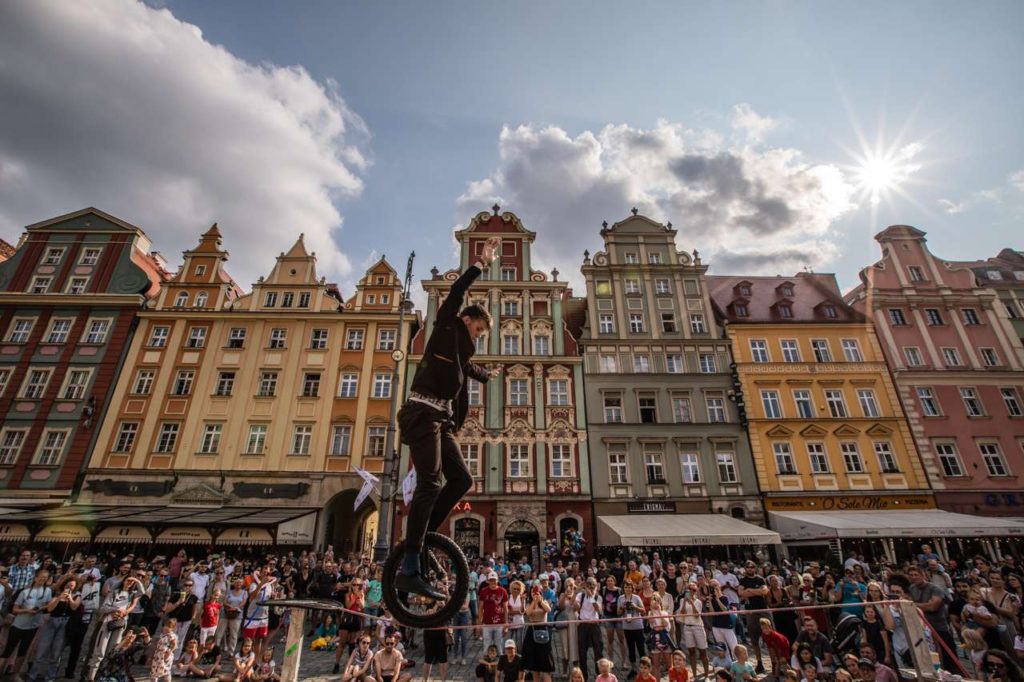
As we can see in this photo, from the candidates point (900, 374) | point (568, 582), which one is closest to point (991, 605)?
point (568, 582)

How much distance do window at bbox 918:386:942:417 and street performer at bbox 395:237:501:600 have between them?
32.5 m

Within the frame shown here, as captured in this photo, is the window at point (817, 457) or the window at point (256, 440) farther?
the window at point (817, 457)

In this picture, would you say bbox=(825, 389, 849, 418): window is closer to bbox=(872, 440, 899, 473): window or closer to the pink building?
bbox=(872, 440, 899, 473): window

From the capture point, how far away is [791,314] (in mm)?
30438

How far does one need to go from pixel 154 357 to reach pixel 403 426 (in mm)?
30481

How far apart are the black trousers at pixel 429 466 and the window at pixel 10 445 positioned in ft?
106

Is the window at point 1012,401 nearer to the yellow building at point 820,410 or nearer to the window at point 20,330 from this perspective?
the yellow building at point 820,410

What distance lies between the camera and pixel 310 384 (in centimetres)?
2762

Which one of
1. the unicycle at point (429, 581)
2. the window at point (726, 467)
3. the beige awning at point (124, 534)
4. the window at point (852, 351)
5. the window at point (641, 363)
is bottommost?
the unicycle at point (429, 581)

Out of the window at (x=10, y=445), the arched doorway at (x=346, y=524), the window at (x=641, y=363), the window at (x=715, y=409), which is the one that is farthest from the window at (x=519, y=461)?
the window at (x=10, y=445)

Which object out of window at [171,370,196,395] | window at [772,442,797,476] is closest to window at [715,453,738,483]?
window at [772,442,797,476]

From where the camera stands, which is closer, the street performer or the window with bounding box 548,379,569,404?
the street performer

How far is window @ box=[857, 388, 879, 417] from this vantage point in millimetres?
27078

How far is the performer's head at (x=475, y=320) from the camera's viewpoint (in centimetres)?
477
